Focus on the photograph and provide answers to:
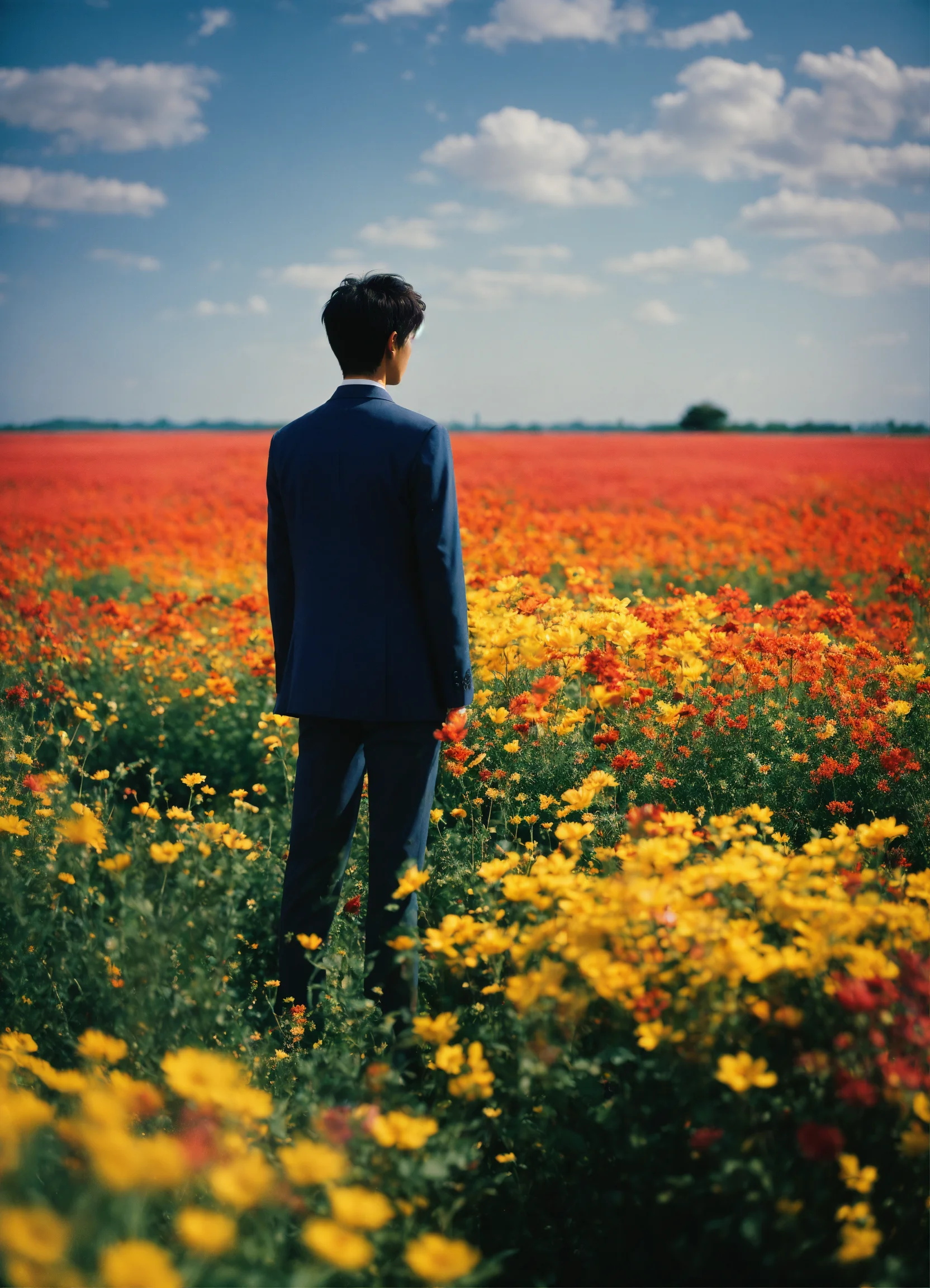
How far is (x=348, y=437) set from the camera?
2.09m

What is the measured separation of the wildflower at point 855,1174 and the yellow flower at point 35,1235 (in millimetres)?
1070

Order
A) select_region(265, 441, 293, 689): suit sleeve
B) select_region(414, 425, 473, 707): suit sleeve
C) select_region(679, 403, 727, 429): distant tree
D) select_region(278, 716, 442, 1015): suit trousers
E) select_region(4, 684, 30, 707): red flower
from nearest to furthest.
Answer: select_region(414, 425, 473, 707): suit sleeve → select_region(278, 716, 442, 1015): suit trousers → select_region(265, 441, 293, 689): suit sleeve → select_region(4, 684, 30, 707): red flower → select_region(679, 403, 727, 429): distant tree

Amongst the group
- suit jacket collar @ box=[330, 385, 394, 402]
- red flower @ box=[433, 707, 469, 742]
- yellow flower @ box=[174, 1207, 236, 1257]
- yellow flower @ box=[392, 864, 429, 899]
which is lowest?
yellow flower @ box=[174, 1207, 236, 1257]

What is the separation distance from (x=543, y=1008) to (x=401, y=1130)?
30 centimetres

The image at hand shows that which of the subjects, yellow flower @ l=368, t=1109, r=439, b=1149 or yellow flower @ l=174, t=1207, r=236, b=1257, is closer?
yellow flower @ l=174, t=1207, r=236, b=1257

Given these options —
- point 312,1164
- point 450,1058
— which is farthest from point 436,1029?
point 312,1164

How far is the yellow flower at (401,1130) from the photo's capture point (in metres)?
1.29

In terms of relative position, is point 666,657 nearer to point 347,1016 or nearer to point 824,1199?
point 347,1016

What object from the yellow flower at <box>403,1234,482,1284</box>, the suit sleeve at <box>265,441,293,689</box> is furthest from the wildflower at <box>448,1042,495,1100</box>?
the suit sleeve at <box>265,441,293,689</box>

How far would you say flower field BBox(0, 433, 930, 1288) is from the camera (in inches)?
47.7

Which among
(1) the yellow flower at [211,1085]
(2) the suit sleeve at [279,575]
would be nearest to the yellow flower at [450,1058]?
(1) the yellow flower at [211,1085]

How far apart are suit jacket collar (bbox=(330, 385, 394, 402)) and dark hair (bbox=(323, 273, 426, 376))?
5 centimetres

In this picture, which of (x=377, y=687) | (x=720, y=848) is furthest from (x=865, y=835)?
(x=377, y=687)

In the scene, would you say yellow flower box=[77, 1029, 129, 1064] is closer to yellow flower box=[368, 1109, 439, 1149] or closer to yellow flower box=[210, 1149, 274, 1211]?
yellow flower box=[210, 1149, 274, 1211]
